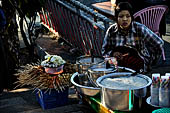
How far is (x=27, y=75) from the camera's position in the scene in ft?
16.0

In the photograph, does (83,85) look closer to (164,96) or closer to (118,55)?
(118,55)

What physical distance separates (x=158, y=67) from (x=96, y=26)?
138 cm

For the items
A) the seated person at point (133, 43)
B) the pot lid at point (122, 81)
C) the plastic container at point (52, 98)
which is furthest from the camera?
the seated person at point (133, 43)

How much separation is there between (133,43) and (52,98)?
4.21 ft

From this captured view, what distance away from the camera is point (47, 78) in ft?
15.4

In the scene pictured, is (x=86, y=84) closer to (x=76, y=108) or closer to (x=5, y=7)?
(x=76, y=108)

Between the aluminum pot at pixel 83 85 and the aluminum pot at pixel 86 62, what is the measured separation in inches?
3.1

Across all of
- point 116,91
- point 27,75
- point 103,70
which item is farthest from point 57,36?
point 116,91

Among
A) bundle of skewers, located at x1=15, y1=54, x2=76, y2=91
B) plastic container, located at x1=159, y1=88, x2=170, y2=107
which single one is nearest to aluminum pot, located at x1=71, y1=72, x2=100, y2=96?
bundle of skewers, located at x1=15, y1=54, x2=76, y2=91

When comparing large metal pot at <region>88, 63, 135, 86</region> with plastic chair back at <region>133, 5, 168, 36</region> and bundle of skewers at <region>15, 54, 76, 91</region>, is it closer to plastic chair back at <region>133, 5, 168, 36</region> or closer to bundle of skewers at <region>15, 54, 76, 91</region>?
bundle of skewers at <region>15, 54, 76, 91</region>

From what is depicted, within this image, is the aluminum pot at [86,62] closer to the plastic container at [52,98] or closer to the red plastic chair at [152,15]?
the plastic container at [52,98]

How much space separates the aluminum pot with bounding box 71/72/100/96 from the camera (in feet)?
13.9

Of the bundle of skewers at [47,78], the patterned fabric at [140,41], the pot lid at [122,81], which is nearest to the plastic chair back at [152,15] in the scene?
the patterned fabric at [140,41]

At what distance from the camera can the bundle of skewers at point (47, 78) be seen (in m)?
4.60
